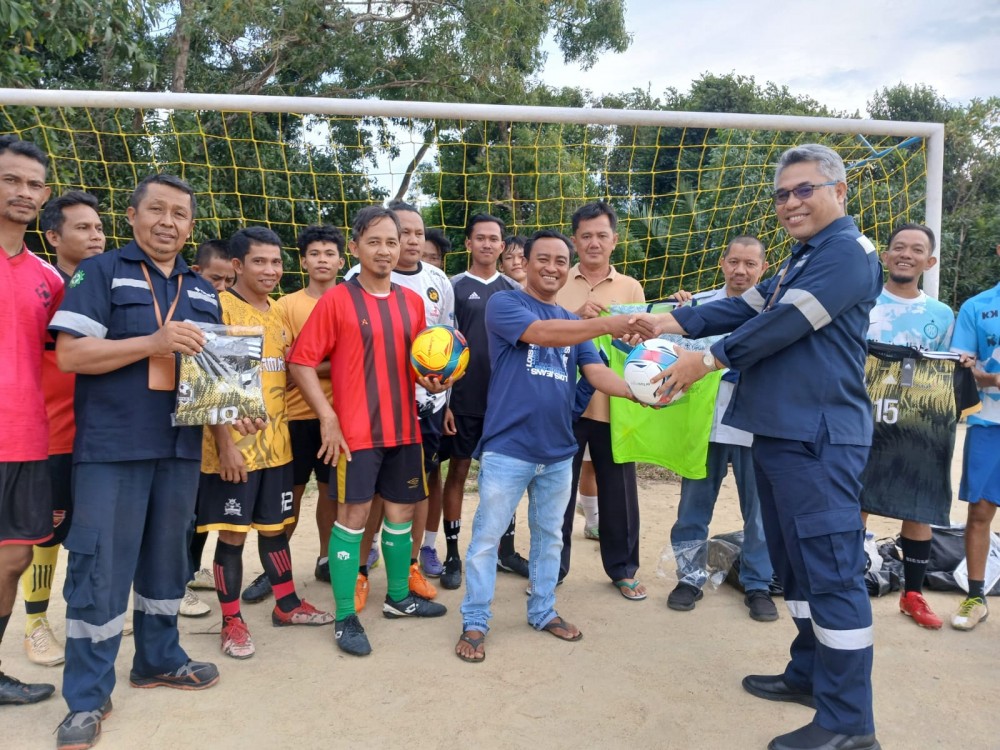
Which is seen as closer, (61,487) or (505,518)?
(61,487)

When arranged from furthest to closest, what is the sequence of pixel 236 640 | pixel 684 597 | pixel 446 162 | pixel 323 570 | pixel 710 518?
pixel 446 162, pixel 323 570, pixel 710 518, pixel 684 597, pixel 236 640

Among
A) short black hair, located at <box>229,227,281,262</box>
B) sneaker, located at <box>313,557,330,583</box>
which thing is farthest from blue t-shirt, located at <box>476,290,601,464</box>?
sneaker, located at <box>313,557,330,583</box>

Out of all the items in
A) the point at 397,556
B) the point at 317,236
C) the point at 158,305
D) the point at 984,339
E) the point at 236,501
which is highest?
the point at 317,236

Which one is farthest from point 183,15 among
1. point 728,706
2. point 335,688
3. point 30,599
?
point 728,706

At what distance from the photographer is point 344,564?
12.5ft

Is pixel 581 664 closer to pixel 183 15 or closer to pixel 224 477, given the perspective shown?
pixel 224 477

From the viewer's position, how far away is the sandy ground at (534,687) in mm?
2984

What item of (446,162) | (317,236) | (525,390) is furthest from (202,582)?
(446,162)

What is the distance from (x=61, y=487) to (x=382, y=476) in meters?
Answer: 1.46

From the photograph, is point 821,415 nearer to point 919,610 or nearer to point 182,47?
point 919,610

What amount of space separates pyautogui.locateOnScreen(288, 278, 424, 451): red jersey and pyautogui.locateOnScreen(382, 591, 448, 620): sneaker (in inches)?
36.7

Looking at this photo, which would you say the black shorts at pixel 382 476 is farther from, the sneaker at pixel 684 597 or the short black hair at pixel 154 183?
the sneaker at pixel 684 597

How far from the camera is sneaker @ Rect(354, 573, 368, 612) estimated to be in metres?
4.23

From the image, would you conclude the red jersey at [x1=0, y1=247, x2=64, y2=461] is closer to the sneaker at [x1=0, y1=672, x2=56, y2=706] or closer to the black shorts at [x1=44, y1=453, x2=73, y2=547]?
the black shorts at [x1=44, y1=453, x2=73, y2=547]
